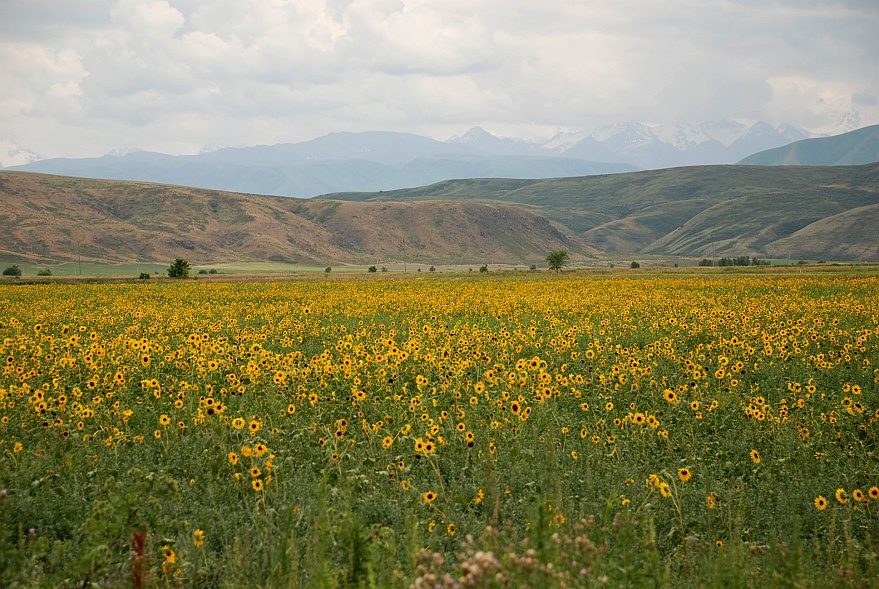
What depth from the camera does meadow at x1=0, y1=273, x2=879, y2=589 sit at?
4.98 meters

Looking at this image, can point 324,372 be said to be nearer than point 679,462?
No

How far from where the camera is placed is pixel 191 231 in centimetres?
16675

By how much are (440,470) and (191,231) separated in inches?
6688

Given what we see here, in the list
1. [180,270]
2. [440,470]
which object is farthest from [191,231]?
[440,470]

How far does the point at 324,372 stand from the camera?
1103cm

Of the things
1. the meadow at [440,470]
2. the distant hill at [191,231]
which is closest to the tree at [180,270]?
the meadow at [440,470]

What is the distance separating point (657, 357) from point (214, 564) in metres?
10.8

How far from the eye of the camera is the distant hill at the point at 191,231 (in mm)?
147000

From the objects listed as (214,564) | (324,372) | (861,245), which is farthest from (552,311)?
(861,245)

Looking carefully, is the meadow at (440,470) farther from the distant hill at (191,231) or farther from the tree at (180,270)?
the distant hill at (191,231)

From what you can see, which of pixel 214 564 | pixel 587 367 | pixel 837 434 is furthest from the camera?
pixel 587 367

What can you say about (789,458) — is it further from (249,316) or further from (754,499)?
(249,316)

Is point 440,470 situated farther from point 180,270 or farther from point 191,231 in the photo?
point 191,231

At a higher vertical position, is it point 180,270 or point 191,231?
point 191,231
